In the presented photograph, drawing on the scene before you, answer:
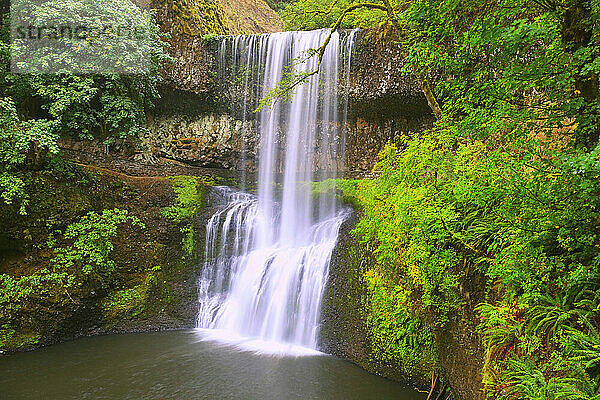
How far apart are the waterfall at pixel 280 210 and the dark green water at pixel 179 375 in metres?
0.91

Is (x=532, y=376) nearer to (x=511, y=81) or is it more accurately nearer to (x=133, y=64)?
(x=511, y=81)

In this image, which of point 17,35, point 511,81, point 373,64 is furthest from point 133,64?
point 511,81

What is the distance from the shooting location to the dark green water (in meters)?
5.41

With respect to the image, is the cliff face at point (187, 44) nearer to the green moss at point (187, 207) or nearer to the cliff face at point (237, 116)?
the cliff face at point (237, 116)

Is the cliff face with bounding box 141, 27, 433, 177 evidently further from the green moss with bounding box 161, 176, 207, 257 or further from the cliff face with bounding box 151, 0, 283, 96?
the green moss with bounding box 161, 176, 207, 257

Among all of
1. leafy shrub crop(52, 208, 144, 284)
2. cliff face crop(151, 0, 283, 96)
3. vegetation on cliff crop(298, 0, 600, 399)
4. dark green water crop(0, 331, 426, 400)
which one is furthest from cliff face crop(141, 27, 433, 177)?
vegetation on cliff crop(298, 0, 600, 399)

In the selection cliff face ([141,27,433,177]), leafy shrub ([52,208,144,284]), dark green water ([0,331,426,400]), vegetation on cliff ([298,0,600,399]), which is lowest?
dark green water ([0,331,426,400])

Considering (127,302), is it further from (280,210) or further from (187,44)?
(187,44)

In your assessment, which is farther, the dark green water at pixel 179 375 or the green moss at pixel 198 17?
the green moss at pixel 198 17

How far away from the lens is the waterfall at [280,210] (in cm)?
777

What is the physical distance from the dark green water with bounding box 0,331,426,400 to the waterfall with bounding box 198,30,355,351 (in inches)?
35.8

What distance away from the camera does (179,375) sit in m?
5.99
